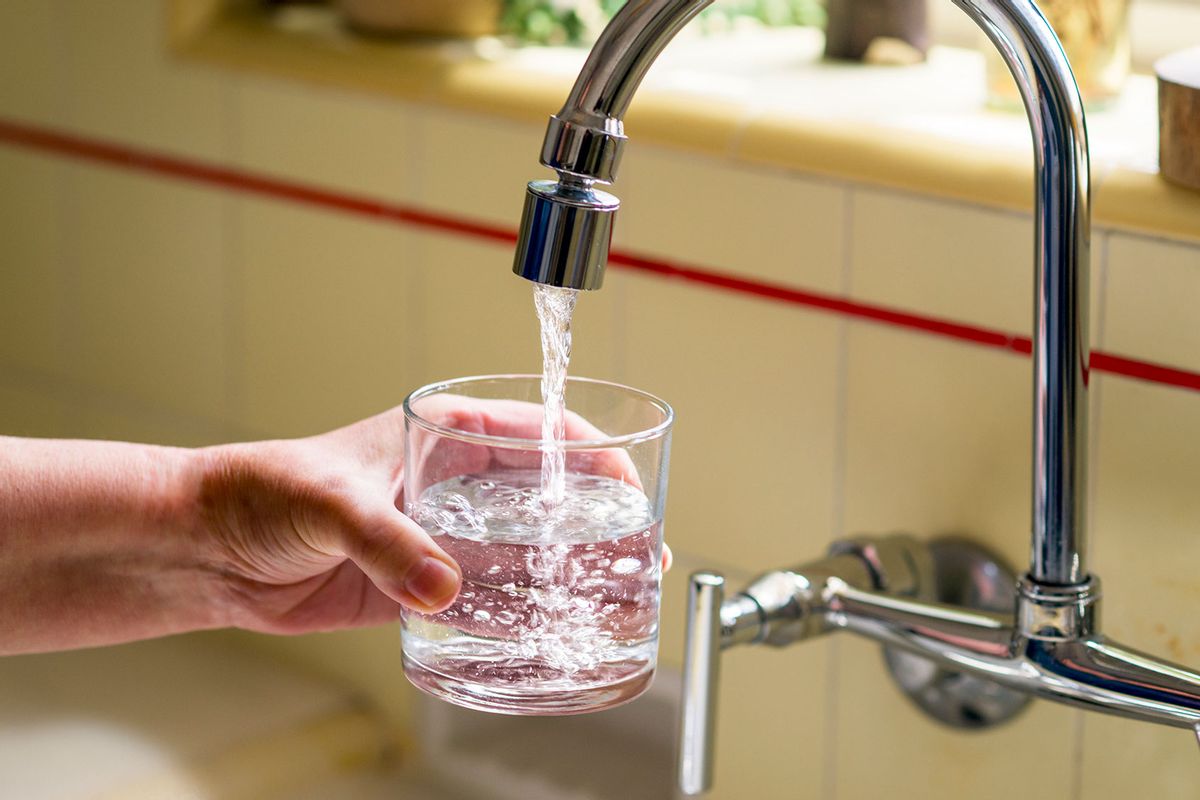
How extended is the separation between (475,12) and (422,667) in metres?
0.87

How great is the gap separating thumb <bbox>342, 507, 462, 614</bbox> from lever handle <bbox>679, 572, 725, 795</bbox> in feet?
0.66

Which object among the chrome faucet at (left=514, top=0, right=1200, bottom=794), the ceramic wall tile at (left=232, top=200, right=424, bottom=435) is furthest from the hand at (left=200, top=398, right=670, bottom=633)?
the ceramic wall tile at (left=232, top=200, right=424, bottom=435)

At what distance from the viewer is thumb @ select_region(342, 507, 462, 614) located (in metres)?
0.68

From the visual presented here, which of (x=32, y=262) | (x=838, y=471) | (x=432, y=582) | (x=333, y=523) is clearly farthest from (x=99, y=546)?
(x=32, y=262)

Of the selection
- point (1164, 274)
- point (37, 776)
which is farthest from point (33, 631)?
point (1164, 274)

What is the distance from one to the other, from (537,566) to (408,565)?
0.06 metres

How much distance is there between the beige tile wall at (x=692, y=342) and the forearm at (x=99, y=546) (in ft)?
1.45

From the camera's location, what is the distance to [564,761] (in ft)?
4.68

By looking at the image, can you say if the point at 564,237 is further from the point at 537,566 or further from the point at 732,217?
the point at 732,217

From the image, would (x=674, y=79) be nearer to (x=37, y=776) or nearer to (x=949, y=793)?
(x=949, y=793)

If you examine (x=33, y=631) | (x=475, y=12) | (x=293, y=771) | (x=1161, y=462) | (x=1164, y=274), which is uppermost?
(x=475, y=12)

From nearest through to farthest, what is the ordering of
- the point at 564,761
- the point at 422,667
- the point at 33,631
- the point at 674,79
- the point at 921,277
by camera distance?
the point at 422,667 < the point at 33,631 < the point at 921,277 < the point at 674,79 < the point at 564,761

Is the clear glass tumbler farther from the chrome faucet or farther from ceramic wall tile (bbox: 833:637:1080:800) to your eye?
ceramic wall tile (bbox: 833:637:1080:800)

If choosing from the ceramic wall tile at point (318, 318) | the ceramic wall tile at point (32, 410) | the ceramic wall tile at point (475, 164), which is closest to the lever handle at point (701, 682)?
the ceramic wall tile at point (475, 164)
